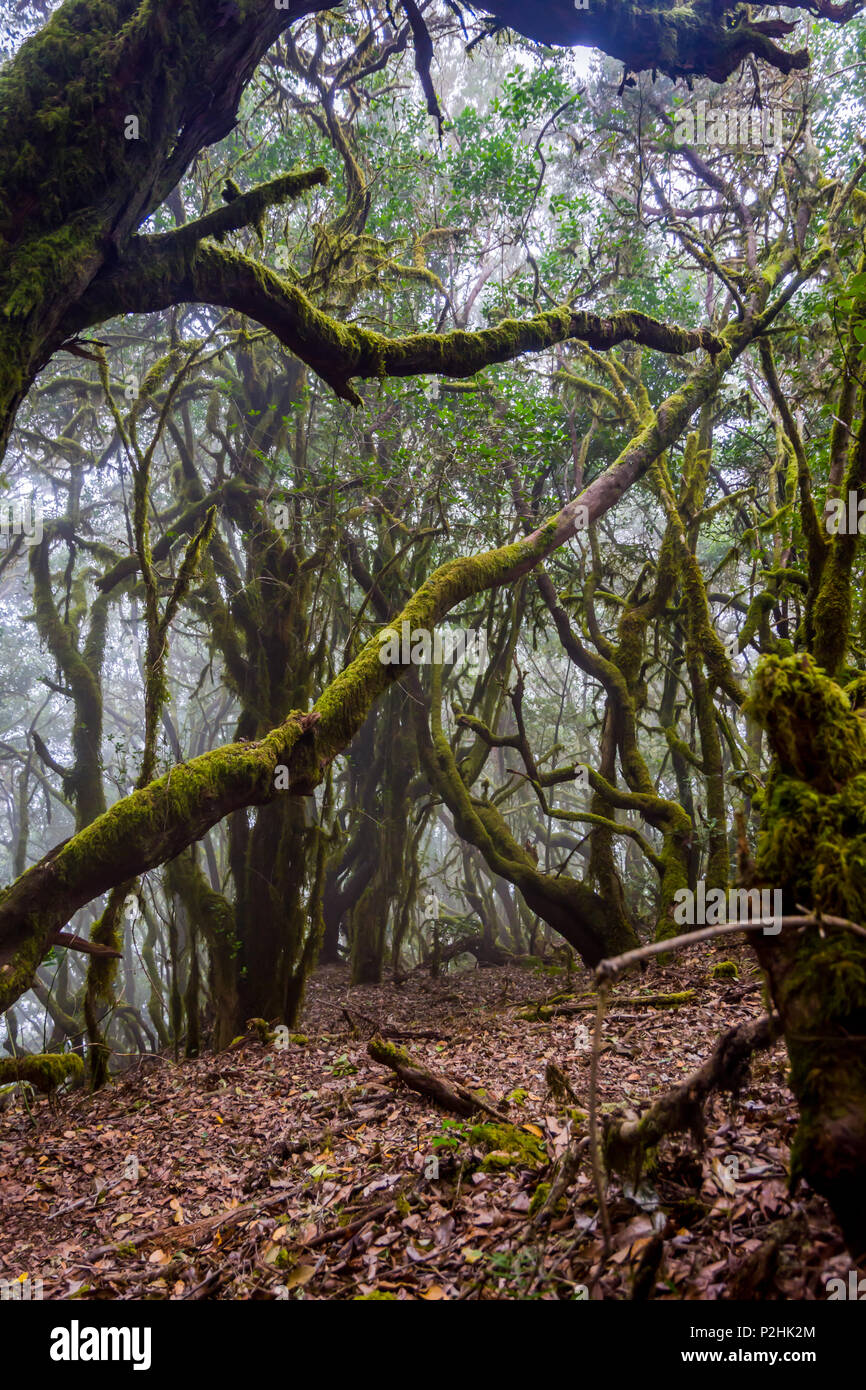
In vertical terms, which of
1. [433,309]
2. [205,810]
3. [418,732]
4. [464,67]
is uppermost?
[464,67]

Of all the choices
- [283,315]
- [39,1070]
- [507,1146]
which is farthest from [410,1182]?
[283,315]

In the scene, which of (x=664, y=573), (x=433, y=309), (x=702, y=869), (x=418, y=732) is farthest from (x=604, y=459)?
(x=702, y=869)

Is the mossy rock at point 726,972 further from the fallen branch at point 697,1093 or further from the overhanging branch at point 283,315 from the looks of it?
the overhanging branch at point 283,315

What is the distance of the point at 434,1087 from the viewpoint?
410 cm

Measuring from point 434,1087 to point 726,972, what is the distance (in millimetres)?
3329

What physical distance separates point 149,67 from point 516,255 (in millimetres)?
12382

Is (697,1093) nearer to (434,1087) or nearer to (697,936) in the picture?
(697,936)

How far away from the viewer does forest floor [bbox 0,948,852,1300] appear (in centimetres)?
219

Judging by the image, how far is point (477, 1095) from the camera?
4.07 meters

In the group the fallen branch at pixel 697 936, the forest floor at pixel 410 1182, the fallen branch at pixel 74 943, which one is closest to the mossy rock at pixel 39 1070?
the forest floor at pixel 410 1182

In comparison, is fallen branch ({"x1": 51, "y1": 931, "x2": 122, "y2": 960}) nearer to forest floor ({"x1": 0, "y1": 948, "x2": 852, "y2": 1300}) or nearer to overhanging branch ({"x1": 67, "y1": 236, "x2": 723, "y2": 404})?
forest floor ({"x1": 0, "y1": 948, "x2": 852, "y2": 1300})

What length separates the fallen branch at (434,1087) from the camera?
155 inches

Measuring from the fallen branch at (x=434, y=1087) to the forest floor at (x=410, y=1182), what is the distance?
0.27ft
